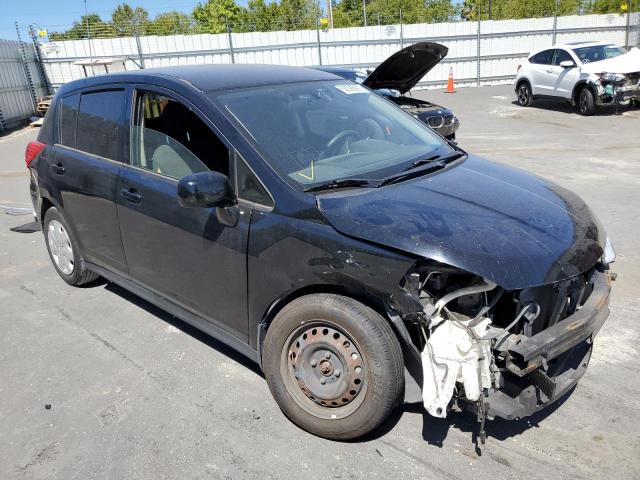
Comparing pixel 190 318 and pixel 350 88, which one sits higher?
pixel 350 88

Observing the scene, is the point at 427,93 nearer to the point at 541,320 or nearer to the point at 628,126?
the point at 628,126

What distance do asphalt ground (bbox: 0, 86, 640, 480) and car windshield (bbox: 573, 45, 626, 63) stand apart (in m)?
10.9

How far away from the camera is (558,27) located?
76.8 feet

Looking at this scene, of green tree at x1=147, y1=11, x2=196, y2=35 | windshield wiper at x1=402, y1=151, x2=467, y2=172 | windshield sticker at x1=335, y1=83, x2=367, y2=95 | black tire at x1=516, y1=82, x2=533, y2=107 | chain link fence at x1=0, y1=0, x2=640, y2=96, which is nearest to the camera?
windshield wiper at x1=402, y1=151, x2=467, y2=172

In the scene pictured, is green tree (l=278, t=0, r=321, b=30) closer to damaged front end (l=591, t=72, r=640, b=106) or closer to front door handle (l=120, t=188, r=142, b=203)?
damaged front end (l=591, t=72, r=640, b=106)

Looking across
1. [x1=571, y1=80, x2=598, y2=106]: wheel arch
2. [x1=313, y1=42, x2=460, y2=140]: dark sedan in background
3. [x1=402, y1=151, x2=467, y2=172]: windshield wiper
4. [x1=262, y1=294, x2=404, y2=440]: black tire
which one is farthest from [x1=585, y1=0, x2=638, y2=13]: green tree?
[x1=262, y1=294, x2=404, y2=440]: black tire

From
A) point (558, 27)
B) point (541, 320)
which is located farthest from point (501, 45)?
point (541, 320)

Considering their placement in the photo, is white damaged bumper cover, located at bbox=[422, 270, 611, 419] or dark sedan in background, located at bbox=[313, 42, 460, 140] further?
dark sedan in background, located at bbox=[313, 42, 460, 140]

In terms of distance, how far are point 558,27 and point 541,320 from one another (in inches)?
973

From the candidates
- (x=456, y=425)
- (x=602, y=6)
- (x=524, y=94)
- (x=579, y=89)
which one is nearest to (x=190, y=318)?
(x=456, y=425)

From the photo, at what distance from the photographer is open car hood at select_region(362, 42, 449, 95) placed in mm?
7984

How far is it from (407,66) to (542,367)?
6.77m

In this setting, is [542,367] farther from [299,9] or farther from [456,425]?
[299,9]

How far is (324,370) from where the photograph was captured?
2713mm
